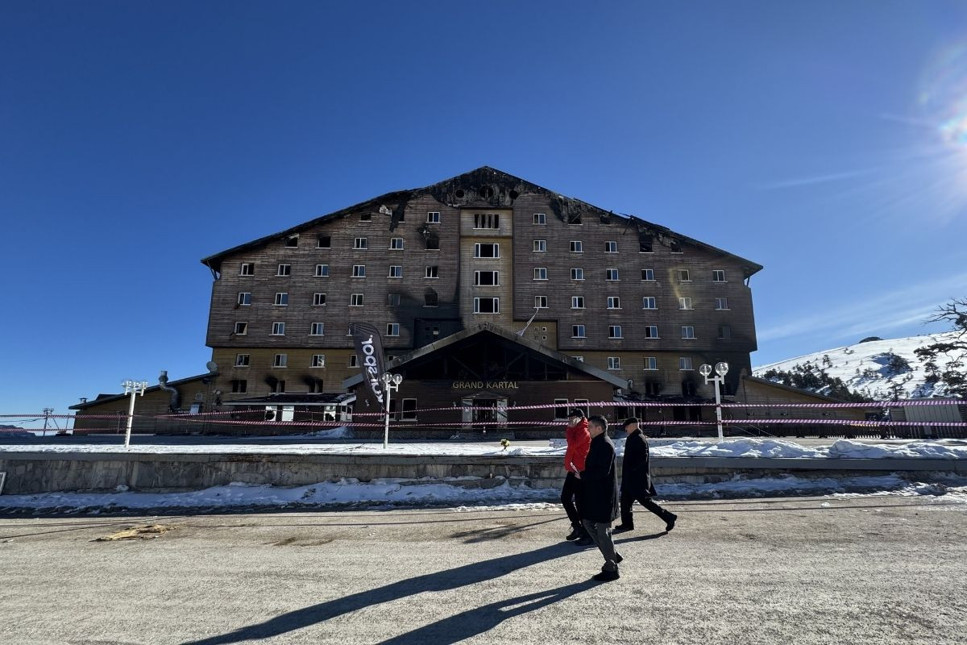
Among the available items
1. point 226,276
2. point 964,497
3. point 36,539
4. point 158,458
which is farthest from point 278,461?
point 226,276

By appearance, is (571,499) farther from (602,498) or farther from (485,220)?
(485,220)

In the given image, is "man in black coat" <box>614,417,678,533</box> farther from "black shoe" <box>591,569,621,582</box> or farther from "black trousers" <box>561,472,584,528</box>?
"black shoe" <box>591,569,621,582</box>

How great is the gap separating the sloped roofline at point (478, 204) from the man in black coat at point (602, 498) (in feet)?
123

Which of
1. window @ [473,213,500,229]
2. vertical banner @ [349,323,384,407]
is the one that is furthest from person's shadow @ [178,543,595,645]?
window @ [473,213,500,229]

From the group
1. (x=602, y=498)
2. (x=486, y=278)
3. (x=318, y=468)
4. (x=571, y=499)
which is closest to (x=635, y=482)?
(x=571, y=499)

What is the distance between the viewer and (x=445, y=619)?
158 inches

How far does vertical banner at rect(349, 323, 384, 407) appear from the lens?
18156mm

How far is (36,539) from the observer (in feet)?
25.1

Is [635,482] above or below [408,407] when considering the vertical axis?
below

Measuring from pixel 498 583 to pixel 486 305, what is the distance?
35.0 m

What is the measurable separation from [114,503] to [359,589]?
Answer: 9139 mm

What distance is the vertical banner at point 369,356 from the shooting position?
1816 cm

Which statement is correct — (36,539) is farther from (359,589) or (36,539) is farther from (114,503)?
(359,589)

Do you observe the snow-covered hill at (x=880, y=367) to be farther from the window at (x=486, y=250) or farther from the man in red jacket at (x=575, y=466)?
the man in red jacket at (x=575, y=466)
